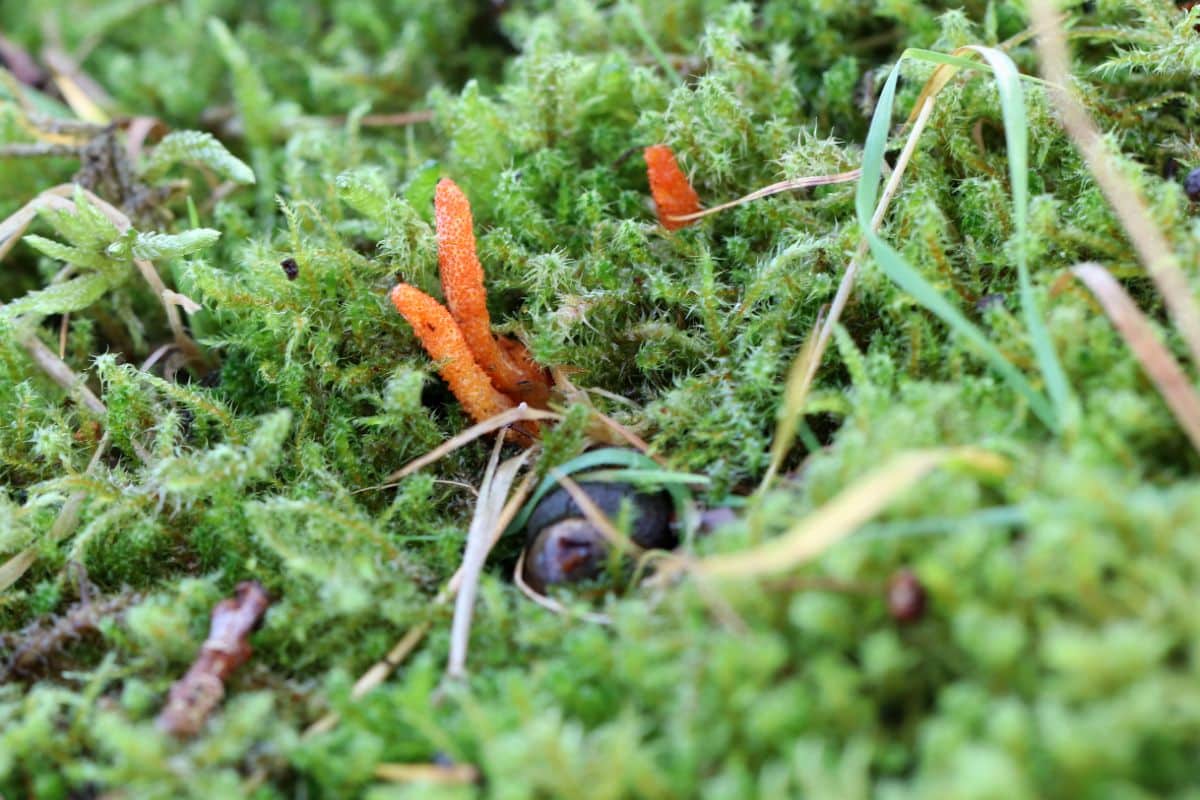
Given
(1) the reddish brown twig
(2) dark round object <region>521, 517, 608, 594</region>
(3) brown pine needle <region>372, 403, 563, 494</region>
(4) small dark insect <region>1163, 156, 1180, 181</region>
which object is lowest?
(2) dark round object <region>521, 517, 608, 594</region>

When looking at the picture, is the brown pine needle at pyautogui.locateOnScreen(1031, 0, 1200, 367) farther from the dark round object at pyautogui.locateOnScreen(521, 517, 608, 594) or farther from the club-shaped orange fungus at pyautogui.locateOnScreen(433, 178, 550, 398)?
the club-shaped orange fungus at pyautogui.locateOnScreen(433, 178, 550, 398)

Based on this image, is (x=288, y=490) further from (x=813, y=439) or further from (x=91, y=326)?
(x=813, y=439)

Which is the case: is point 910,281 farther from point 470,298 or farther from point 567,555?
point 470,298

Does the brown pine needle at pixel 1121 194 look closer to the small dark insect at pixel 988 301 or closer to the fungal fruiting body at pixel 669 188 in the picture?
the small dark insect at pixel 988 301

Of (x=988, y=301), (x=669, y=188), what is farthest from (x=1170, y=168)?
(x=669, y=188)

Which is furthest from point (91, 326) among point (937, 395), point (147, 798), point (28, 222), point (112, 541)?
point (937, 395)

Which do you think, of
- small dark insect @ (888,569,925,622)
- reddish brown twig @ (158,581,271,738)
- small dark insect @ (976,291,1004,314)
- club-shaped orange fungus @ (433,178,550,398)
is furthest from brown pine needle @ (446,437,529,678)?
small dark insect @ (976,291,1004,314)

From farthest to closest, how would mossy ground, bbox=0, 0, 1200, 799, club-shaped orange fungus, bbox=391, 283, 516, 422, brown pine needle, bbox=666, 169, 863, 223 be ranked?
brown pine needle, bbox=666, 169, 863, 223, club-shaped orange fungus, bbox=391, 283, 516, 422, mossy ground, bbox=0, 0, 1200, 799
